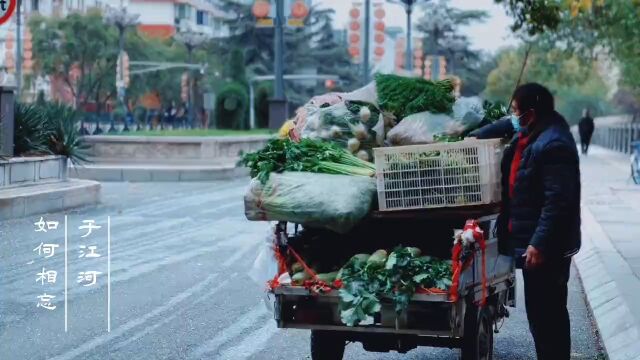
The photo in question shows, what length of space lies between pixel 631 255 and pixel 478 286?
7106mm

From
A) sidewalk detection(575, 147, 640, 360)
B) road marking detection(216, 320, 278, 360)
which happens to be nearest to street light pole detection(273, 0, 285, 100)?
sidewalk detection(575, 147, 640, 360)

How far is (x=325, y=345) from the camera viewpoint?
749 cm

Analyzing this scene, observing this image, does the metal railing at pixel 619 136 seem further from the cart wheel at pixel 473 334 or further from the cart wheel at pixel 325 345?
the cart wheel at pixel 473 334

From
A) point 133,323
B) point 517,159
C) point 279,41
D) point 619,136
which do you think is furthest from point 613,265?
point 619,136

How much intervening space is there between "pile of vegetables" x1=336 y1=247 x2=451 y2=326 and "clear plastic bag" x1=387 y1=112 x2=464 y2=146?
97 cm

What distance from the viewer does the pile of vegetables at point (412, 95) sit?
758 cm

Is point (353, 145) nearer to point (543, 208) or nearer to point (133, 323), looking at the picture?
point (543, 208)

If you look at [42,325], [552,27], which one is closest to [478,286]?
[42,325]

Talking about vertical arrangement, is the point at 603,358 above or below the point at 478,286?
below

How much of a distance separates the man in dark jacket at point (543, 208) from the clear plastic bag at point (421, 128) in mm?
574

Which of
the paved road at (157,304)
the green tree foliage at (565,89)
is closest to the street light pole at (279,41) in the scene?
the paved road at (157,304)

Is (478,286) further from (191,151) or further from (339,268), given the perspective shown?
(191,151)

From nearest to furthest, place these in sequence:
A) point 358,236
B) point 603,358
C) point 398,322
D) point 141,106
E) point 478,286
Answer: point 398,322, point 478,286, point 358,236, point 603,358, point 141,106

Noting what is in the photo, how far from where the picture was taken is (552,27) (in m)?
13.1
